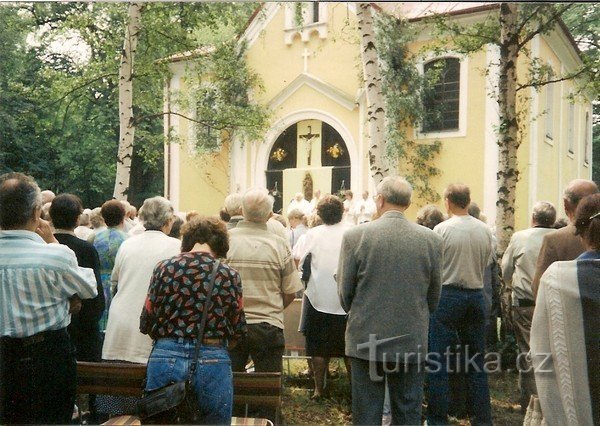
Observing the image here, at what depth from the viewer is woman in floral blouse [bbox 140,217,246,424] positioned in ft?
10.4

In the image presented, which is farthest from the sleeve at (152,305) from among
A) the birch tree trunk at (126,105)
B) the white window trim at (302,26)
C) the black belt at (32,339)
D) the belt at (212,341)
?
the white window trim at (302,26)

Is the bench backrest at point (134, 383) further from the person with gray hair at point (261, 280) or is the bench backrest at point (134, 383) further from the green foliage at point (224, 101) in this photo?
the green foliage at point (224, 101)

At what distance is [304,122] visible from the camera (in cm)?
561

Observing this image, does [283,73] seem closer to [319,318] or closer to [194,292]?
[319,318]

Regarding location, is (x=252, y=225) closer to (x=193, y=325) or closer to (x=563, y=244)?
(x=193, y=325)

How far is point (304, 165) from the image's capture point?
5.65 m

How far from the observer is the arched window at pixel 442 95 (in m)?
5.67

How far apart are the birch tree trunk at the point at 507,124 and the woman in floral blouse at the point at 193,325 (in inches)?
127

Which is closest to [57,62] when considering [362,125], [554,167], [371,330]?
[362,125]

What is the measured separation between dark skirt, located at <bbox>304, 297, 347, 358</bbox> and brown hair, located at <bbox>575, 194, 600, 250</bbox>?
114 inches

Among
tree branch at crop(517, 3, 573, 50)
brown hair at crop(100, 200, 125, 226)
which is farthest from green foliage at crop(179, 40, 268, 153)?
tree branch at crop(517, 3, 573, 50)

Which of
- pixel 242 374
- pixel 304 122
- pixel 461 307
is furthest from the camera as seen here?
pixel 304 122

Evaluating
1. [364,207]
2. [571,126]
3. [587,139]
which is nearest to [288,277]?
[364,207]

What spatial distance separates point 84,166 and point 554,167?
144 inches
